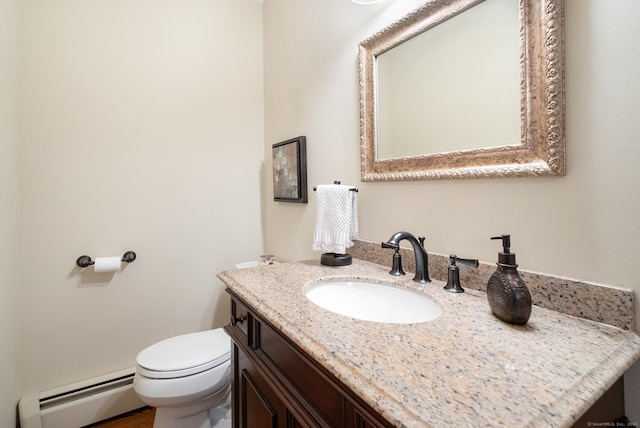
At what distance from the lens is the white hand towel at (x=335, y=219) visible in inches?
45.4

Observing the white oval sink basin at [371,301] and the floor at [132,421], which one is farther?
the floor at [132,421]

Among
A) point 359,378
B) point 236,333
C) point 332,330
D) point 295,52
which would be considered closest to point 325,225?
point 236,333

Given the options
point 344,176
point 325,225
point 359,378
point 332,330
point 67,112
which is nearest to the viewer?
point 359,378

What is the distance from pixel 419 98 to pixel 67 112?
5.74 feet

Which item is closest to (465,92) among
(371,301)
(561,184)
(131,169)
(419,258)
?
(561,184)

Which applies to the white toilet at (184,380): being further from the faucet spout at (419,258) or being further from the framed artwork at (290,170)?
the faucet spout at (419,258)

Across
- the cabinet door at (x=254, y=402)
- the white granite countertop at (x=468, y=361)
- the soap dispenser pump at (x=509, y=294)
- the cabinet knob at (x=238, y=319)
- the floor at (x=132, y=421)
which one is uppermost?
the soap dispenser pump at (x=509, y=294)

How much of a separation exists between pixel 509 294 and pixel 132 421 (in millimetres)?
1962

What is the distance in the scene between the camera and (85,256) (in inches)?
60.2

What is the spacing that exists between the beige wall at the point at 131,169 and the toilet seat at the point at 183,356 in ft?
1.41

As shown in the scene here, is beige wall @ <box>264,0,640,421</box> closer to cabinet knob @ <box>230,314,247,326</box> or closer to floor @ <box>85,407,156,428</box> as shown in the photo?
cabinet knob @ <box>230,314,247,326</box>

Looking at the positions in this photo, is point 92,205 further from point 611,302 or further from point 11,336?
point 611,302

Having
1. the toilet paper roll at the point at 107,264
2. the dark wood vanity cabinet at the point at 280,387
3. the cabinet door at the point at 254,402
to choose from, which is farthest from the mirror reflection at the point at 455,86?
the toilet paper roll at the point at 107,264

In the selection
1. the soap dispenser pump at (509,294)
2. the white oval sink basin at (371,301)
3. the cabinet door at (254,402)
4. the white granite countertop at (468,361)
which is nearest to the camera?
the white granite countertop at (468,361)
